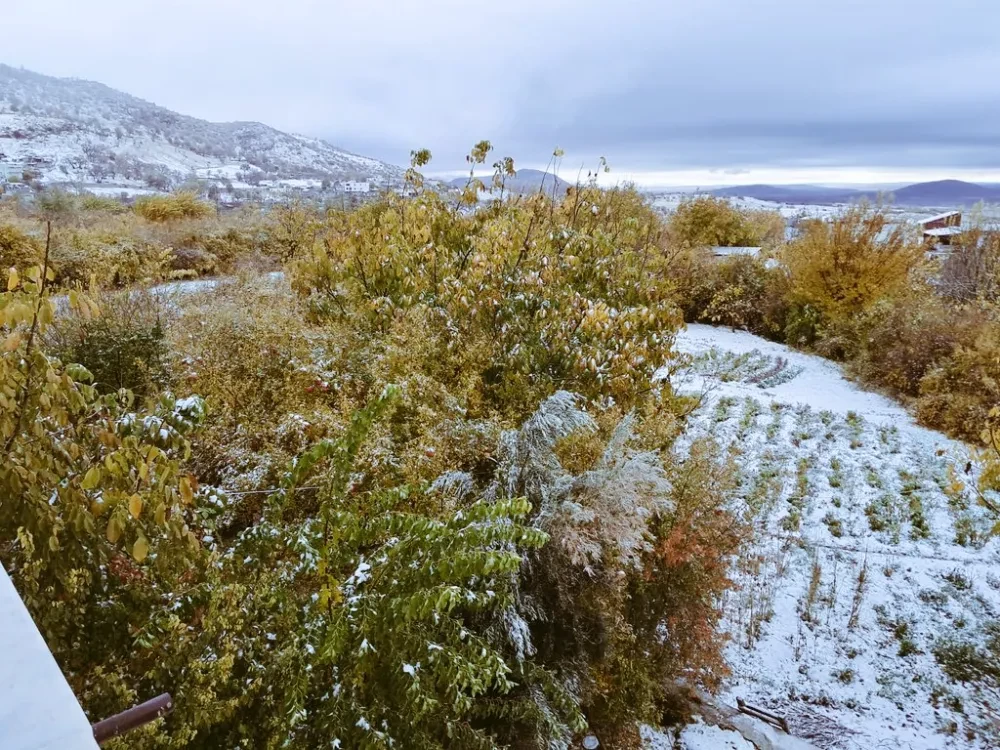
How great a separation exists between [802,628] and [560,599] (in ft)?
13.6

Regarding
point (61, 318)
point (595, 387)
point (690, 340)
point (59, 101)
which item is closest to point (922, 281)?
point (690, 340)

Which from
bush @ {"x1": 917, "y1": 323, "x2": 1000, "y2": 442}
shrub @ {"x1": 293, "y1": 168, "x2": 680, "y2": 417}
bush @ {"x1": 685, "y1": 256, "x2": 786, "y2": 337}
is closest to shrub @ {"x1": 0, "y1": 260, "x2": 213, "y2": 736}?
shrub @ {"x1": 293, "y1": 168, "x2": 680, "y2": 417}

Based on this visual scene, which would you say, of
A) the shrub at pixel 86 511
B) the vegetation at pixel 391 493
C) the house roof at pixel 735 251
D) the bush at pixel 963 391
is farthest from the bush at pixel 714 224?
the shrub at pixel 86 511

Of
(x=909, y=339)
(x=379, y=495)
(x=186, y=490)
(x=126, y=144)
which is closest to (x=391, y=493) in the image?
(x=379, y=495)

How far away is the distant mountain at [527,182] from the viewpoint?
270 inches

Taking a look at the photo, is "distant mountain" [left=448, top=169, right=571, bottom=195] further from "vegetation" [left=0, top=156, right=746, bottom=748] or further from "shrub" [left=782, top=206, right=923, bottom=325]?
"shrub" [left=782, top=206, right=923, bottom=325]

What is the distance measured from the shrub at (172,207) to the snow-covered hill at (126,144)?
3375 mm

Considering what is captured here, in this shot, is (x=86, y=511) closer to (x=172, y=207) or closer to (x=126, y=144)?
(x=172, y=207)

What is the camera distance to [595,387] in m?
5.54

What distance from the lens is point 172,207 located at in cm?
1967

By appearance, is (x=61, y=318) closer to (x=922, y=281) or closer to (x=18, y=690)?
(x=18, y=690)

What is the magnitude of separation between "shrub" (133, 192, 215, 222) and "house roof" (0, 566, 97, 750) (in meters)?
21.9

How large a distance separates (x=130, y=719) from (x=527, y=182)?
7.87m

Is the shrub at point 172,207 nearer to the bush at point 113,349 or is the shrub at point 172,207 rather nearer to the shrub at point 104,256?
the shrub at point 104,256
